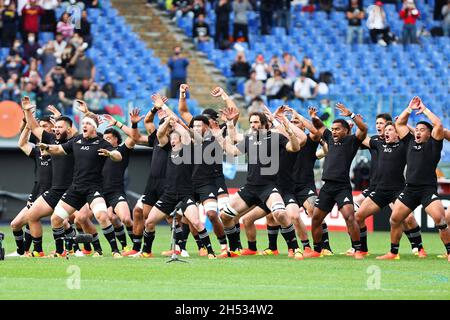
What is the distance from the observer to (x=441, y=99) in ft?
120

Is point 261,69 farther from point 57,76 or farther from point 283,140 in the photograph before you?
point 283,140

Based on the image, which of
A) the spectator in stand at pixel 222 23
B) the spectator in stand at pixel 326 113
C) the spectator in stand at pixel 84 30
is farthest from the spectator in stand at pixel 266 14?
the spectator in stand at pixel 326 113

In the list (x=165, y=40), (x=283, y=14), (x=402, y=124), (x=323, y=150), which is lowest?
(x=323, y=150)

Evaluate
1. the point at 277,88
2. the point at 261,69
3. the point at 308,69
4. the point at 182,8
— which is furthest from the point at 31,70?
the point at 308,69

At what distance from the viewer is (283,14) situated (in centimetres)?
3931

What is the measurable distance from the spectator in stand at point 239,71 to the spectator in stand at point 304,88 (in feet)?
5.70

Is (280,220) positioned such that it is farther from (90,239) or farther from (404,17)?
(404,17)

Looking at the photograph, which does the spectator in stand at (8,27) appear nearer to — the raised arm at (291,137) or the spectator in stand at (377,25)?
the spectator in stand at (377,25)

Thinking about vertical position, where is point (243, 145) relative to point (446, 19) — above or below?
below

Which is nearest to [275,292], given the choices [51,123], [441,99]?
[51,123]

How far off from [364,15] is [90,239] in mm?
22459

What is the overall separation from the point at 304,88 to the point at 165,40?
5.84m

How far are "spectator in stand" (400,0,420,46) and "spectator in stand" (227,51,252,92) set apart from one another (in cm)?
636

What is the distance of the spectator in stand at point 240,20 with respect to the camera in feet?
124
